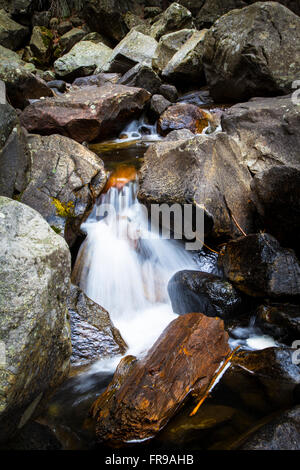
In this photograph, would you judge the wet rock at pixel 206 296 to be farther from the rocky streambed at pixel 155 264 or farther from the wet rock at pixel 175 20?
the wet rock at pixel 175 20

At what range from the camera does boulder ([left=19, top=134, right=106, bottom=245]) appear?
421cm

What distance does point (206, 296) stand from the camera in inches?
143

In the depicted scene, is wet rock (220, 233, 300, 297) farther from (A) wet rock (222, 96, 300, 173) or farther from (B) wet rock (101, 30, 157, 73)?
(B) wet rock (101, 30, 157, 73)

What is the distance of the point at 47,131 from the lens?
6645mm

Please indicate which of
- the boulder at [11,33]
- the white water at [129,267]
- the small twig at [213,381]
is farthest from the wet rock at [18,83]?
the boulder at [11,33]

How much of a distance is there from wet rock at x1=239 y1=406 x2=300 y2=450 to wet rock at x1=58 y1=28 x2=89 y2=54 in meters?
20.9

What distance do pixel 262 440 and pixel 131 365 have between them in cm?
110

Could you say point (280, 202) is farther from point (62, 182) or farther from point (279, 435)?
point (62, 182)

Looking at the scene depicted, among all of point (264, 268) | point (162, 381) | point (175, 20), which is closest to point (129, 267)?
point (264, 268)

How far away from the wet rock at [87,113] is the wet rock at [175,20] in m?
8.78

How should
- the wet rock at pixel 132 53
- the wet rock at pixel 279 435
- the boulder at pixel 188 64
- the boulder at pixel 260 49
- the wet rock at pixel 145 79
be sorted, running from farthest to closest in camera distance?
the wet rock at pixel 132 53, the boulder at pixel 188 64, the wet rock at pixel 145 79, the boulder at pixel 260 49, the wet rock at pixel 279 435

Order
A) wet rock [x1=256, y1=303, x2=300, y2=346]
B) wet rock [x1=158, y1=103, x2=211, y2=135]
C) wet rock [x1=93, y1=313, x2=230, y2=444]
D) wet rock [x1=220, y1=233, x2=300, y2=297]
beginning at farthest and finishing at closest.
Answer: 1. wet rock [x1=158, y1=103, x2=211, y2=135]
2. wet rock [x1=220, y1=233, x2=300, y2=297]
3. wet rock [x1=256, y1=303, x2=300, y2=346]
4. wet rock [x1=93, y1=313, x2=230, y2=444]

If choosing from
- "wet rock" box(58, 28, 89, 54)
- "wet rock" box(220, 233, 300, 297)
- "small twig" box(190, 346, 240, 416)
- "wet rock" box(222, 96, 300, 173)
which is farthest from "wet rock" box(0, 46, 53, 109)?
"wet rock" box(58, 28, 89, 54)

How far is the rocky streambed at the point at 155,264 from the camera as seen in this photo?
215 centimetres
